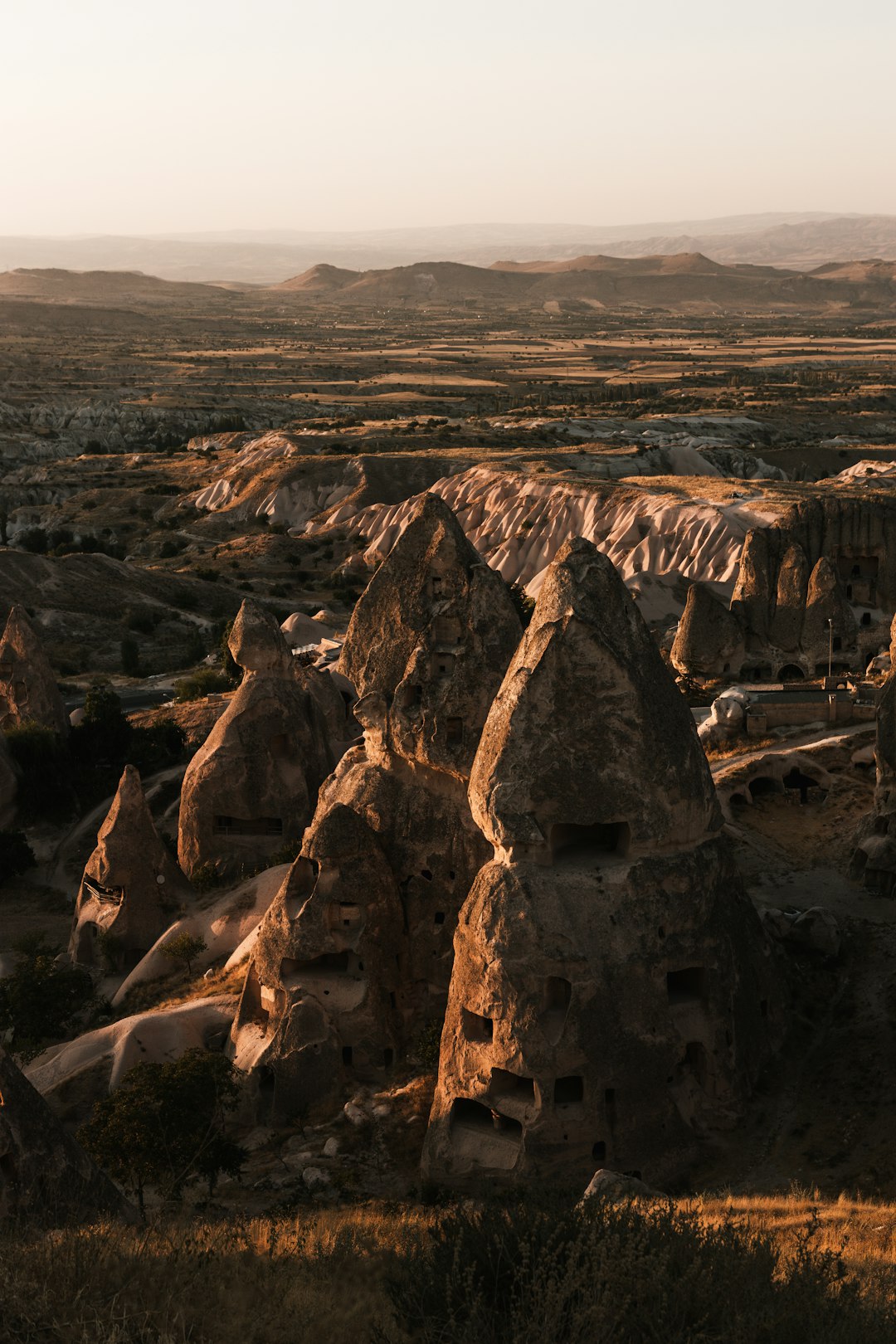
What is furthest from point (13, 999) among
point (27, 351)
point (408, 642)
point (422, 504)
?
point (27, 351)

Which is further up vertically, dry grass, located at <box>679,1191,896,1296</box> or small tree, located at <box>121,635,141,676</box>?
dry grass, located at <box>679,1191,896,1296</box>

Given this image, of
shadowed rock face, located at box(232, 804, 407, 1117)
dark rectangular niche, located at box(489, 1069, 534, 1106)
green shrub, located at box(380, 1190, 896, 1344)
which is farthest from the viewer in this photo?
shadowed rock face, located at box(232, 804, 407, 1117)

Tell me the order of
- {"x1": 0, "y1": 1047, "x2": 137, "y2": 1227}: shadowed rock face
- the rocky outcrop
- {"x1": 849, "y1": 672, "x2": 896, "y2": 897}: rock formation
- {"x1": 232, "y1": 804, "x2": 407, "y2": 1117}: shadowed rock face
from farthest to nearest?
the rocky outcrop < {"x1": 849, "y1": 672, "x2": 896, "y2": 897}: rock formation < {"x1": 232, "y1": 804, "x2": 407, "y2": 1117}: shadowed rock face < {"x1": 0, "y1": 1047, "x2": 137, "y2": 1227}: shadowed rock face

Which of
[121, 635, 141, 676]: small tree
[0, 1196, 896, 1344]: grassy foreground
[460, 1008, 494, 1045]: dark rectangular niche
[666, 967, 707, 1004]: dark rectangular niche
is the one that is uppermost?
[0, 1196, 896, 1344]: grassy foreground

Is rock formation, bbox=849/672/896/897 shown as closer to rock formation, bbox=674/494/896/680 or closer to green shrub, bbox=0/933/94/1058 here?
green shrub, bbox=0/933/94/1058

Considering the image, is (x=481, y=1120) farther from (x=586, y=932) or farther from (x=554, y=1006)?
(x=586, y=932)

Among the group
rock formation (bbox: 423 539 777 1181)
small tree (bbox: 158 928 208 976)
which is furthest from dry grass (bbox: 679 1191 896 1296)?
small tree (bbox: 158 928 208 976)

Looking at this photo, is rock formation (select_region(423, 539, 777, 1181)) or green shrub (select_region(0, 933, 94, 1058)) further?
green shrub (select_region(0, 933, 94, 1058))

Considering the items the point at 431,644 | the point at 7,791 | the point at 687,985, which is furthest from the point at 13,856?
the point at 687,985
